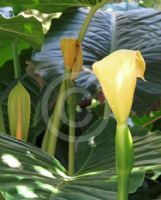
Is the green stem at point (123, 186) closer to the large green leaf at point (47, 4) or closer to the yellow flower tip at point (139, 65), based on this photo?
the yellow flower tip at point (139, 65)

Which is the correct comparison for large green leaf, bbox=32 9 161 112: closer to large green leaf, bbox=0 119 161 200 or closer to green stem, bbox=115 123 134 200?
large green leaf, bbox=0 119 161 200

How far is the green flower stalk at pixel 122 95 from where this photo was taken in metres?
0.38

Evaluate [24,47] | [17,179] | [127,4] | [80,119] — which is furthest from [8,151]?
[127,4]

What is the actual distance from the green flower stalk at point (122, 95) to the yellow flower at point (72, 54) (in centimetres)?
30

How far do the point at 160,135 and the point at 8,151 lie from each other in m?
0.22

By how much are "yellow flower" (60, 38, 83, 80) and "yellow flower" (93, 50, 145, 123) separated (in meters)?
0.30

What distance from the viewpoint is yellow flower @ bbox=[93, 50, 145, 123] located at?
384 millimetres

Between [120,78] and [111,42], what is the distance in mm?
585

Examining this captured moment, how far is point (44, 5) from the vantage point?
85 centimetres

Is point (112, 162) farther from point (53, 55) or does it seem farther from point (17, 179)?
point (53, 55)

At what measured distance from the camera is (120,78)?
38cm

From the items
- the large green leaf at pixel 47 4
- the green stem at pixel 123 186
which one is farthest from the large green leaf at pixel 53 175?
the large green leaf at pixel 47 4

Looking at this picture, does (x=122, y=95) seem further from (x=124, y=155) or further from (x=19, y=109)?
(x=19, y=109)

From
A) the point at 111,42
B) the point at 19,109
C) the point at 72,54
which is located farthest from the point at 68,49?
the point at 111,42
